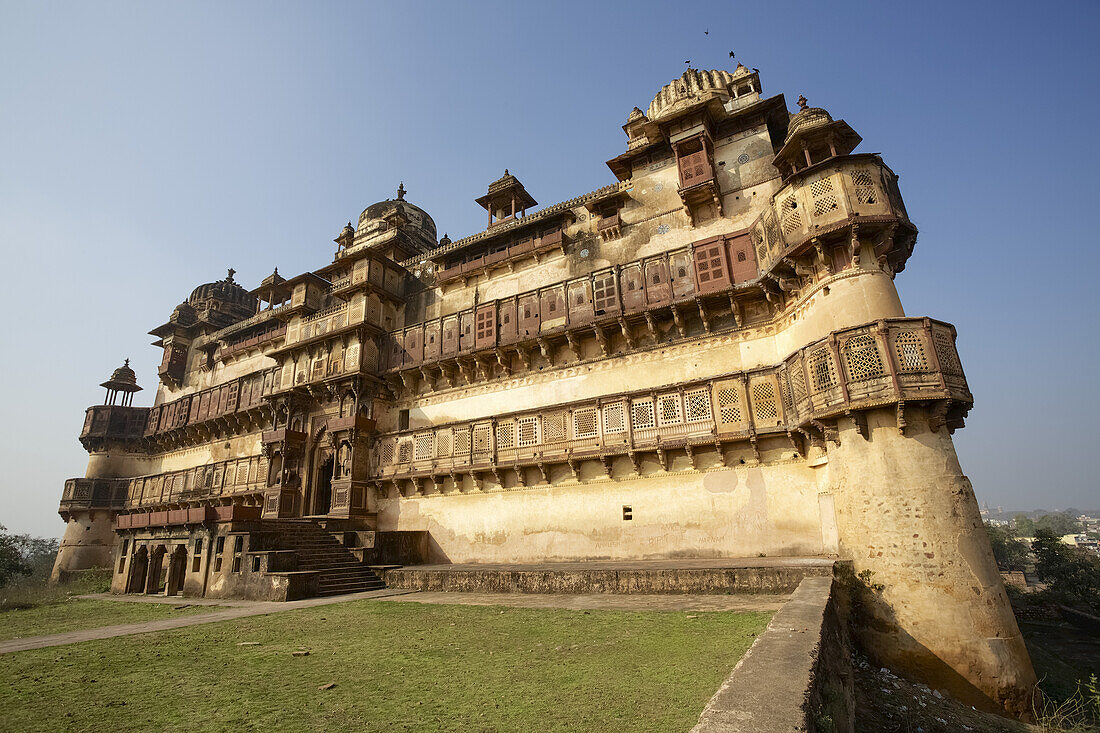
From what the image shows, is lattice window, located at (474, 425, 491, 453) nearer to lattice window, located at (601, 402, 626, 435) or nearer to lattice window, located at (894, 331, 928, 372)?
lattice window, located at (601, 402, 626, 435)

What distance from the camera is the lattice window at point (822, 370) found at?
11.9m

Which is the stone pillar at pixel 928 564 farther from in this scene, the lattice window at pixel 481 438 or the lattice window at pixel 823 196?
the lattice window at pixel 481 438

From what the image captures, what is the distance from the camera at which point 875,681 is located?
9.48 m

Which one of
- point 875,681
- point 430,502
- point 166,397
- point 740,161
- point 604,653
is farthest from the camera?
point 166,397

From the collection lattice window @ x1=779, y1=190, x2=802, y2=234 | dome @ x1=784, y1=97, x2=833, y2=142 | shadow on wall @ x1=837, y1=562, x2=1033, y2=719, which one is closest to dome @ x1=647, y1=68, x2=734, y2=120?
dome @ x1=784, y1=97, x2=833, y2=142

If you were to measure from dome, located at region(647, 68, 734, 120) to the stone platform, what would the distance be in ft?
65.2

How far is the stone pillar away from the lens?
961 cm

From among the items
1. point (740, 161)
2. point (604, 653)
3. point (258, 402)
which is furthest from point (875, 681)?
point (258, 402)

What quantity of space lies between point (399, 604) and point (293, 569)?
207 inches

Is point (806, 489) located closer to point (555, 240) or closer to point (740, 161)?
point (740, 161)

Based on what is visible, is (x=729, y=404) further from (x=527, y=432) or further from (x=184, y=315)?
(x=184, y=315)

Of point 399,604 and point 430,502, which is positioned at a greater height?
point 430,502

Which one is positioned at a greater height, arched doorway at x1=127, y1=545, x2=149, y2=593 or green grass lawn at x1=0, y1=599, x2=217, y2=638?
arched doorway at x1=127, y1=545, x2=149, y2=593

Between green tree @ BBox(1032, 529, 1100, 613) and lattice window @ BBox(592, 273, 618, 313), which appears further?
green tree @ BBox(1032, 529, 1100, 613)
